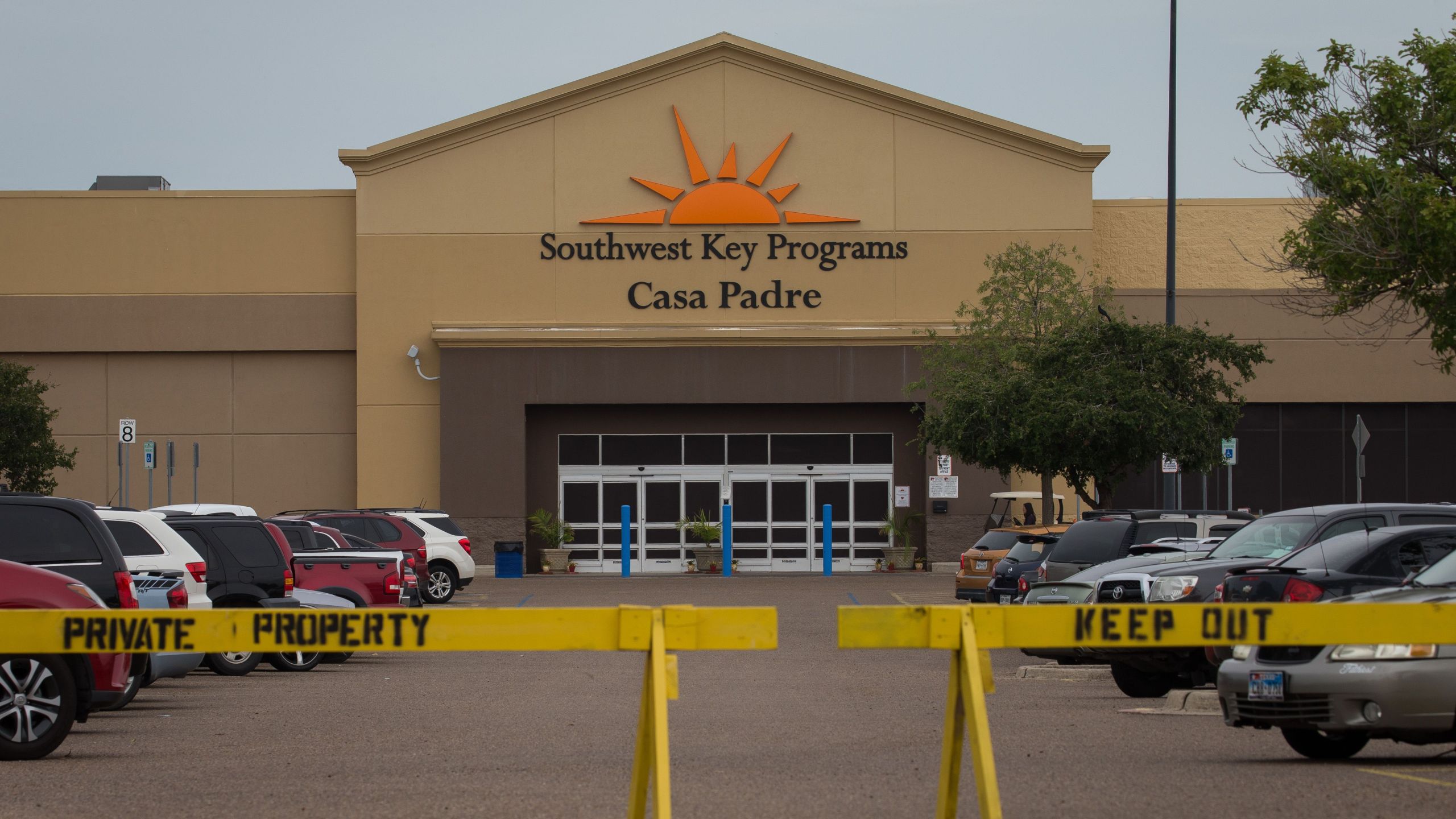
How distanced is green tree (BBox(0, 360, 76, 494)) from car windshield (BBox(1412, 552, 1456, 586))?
3026 cm

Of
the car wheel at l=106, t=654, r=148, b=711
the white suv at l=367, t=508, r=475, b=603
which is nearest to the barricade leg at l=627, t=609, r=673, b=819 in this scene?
the car wheel at l=106, t=654, r=148, b=711

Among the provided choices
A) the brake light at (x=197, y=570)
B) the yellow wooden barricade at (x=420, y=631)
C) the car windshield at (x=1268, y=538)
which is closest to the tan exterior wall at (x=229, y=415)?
the brake light at (x=197, y=570)

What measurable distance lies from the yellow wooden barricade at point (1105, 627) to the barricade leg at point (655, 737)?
2.54 feet

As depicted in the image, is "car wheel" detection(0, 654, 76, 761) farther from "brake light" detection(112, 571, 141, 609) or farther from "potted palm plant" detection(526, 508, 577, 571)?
"potted palm plant" detection(526, 508, 577, 571)

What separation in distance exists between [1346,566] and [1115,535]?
24.3ft

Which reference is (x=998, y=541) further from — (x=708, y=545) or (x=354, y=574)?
(x=708, y=545)

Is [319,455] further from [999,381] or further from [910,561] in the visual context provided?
[999,381]

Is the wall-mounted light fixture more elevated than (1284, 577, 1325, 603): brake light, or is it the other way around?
the wall-mounted light fixture

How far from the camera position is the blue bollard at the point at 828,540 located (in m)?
37.6

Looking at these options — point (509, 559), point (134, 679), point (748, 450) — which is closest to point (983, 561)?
point (134, 679)

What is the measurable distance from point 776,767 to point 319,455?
32.9m

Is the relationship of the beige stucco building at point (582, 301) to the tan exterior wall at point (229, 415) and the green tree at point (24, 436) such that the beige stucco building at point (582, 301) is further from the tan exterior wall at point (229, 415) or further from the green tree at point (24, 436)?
the green tree at point (24, 436)

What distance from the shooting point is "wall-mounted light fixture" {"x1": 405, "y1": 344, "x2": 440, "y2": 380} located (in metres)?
39.4

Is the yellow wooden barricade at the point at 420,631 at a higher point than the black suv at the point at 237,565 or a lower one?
higher
